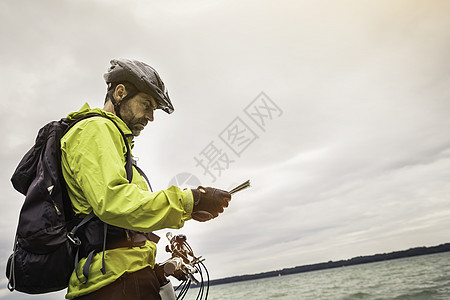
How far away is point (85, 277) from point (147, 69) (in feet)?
6.56

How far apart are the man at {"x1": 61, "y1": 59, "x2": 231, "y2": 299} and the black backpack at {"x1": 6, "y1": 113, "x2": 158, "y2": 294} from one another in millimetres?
64

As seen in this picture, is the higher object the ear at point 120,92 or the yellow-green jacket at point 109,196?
the ear at point 120,92

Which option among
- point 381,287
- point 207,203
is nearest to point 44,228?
point 207,203

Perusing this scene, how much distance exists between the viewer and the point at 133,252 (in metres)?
2.49

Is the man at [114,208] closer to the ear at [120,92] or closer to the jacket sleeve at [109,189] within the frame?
the jacket sleeve at [109,189]

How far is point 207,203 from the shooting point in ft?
7.59

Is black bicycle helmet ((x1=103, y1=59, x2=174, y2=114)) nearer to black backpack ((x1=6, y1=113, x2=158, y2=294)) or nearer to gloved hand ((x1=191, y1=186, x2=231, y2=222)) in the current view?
black backpack ((x1=6, y1=113, x2=158, y2=294))

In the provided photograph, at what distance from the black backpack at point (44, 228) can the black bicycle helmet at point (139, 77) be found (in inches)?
38.2

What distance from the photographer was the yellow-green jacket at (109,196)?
2043 millimetres

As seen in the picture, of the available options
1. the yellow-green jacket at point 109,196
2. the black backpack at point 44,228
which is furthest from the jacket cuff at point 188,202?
the black backpack at point 44,228

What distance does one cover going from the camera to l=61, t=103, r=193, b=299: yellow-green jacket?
6.70 feet

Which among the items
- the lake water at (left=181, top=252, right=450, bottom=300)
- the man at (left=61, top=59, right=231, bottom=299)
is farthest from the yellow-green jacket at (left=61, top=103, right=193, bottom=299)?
the lake water at (left=181, top=252, right=450, bottom=300)

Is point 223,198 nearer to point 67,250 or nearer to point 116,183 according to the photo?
point 116,183

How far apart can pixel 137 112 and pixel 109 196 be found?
1202mm
